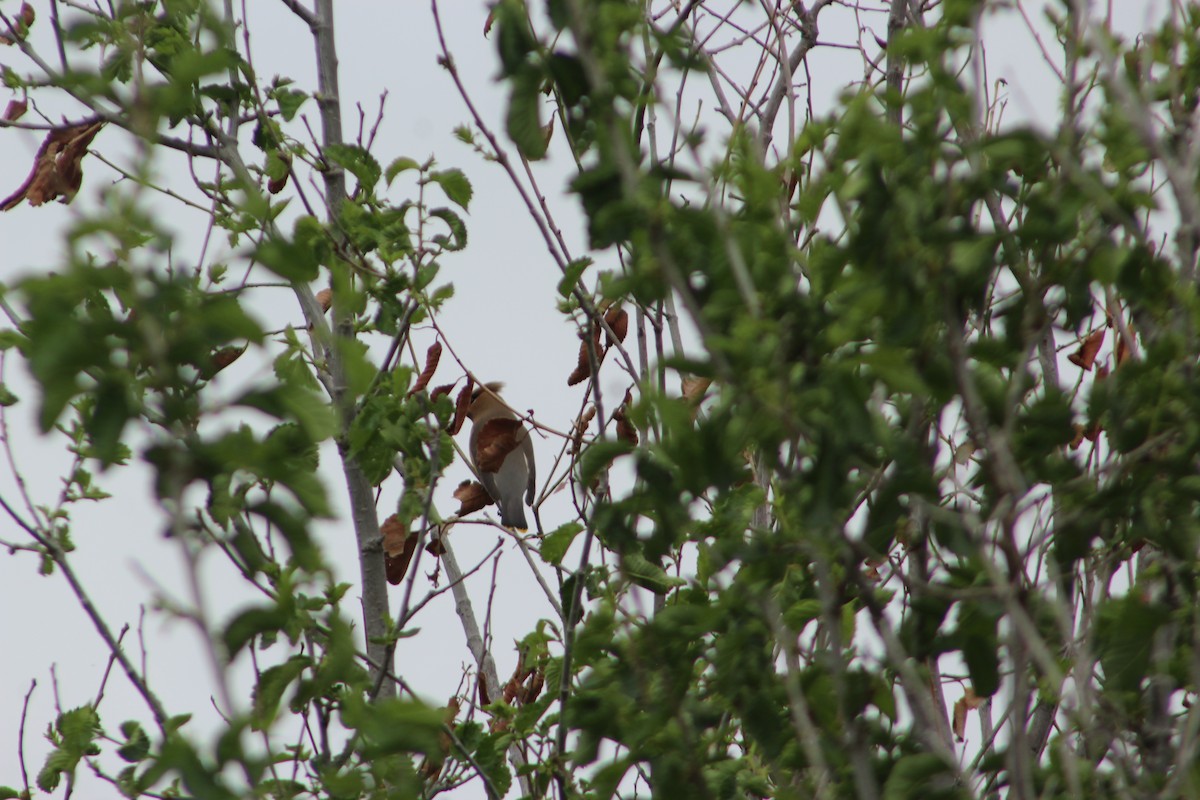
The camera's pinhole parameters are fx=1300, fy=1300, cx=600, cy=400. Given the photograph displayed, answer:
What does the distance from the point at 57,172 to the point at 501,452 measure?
1.62 meters

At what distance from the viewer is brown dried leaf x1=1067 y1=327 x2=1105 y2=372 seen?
3510 millimetres

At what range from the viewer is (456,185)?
3.47 m

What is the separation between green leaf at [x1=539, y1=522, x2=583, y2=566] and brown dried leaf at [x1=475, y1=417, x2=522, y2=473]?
0.81 m

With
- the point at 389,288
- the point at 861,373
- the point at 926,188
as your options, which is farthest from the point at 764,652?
the point at 389,288

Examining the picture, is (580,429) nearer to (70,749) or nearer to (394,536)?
(394,536)

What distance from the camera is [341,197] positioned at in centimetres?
406

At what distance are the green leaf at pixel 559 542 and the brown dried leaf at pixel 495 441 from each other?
81 cm

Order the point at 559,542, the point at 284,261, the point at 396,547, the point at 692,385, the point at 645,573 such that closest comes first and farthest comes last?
1. the point at 284,261
2. the point at 645,573
3. the point at 559,542
4. the point at 692,385
5. the point at 396,547

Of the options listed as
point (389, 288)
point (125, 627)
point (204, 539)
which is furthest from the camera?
point (125, 627)

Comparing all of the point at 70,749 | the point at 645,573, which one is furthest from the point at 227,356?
the point at 645,573

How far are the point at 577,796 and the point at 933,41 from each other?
67.7 inches

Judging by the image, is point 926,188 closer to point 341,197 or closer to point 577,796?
point 577,796

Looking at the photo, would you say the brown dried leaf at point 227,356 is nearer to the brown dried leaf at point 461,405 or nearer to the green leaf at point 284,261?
the brown dried leaf at point 461,405

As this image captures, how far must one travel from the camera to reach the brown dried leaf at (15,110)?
444 centimetres
